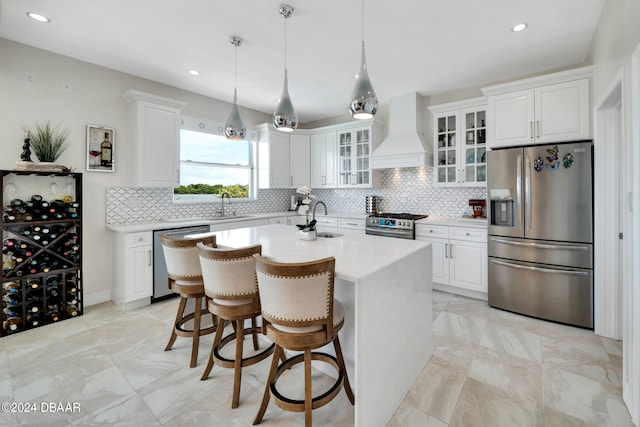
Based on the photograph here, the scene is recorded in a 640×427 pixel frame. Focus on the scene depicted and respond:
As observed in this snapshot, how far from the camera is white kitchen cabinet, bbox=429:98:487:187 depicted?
3.89 metres

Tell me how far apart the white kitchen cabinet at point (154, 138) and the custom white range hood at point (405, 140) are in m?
2.89

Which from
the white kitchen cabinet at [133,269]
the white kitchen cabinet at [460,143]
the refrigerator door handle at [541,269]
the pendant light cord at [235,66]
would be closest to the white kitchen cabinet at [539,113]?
the white kitchen cabinet at [460,143]

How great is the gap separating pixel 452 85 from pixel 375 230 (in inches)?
90.0

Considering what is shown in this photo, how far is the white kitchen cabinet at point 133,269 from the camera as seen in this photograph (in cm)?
331

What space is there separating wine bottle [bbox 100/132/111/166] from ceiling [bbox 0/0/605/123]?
88 cm

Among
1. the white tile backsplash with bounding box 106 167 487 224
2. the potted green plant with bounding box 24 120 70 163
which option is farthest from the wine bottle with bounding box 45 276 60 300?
the potted green plant with bounding box 24 120 70 163

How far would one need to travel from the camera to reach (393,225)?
13.7 ft

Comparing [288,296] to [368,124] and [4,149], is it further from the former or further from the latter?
[368,124]

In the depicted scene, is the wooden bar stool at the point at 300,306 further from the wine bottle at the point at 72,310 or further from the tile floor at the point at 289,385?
the wine bottle at the point at 72,310

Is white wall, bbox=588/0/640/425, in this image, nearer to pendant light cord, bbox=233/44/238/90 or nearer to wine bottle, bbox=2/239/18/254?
pendant light cord, bbox=233/44/238/90

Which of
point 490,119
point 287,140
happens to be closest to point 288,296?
point 490,119

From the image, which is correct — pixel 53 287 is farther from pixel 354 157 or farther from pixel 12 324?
pixel 354 157

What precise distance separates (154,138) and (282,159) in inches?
86.3

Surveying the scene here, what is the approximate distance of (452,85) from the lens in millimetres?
4098
